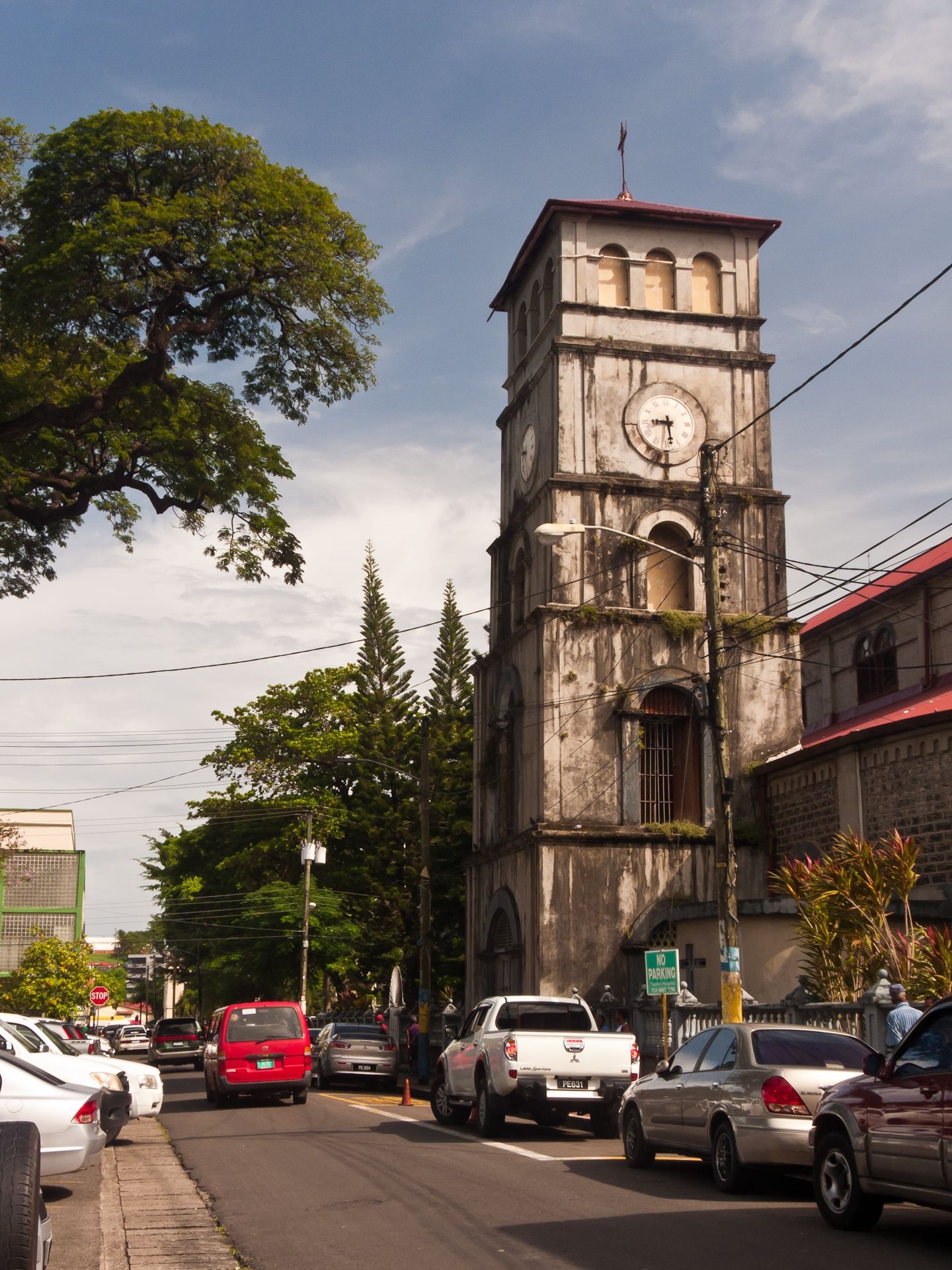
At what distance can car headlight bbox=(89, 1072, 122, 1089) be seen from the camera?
48.0ft

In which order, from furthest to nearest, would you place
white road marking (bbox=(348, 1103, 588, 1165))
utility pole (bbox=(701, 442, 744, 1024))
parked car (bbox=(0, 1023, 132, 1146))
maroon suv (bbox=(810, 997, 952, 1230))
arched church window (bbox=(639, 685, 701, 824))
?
1. arched church window (bbox=(639, 685, 701, 824))
2. utility pole (bbox=(701, 442, 744, 1024))
3. white road marking (bbox=(348, 1103, 588, 1165))
4. parked car (bbox=(0, 1023, 132, 1146))
5. maroon suv (bbox=(810, 997, 952, 1230))

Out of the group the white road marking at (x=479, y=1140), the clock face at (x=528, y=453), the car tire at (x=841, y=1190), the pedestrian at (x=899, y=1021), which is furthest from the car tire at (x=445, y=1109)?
the clock face at (x=528, y=453)

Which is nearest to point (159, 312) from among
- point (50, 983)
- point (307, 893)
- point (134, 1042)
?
point (307, 893)

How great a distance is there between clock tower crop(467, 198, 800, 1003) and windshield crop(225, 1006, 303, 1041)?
7.43 metres

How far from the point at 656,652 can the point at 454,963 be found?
24.6m

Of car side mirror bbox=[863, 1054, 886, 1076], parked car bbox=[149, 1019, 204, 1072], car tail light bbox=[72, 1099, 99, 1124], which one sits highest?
car side mirror bbox=[863, 1054, 886, 1076]

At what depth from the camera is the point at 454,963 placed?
176 ft

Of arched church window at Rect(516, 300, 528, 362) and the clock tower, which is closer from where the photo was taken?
the clock tower

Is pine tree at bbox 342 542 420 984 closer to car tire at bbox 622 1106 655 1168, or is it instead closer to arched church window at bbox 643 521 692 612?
arched church window at bbox 643 521 692 612

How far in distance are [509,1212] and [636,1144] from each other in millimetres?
3437

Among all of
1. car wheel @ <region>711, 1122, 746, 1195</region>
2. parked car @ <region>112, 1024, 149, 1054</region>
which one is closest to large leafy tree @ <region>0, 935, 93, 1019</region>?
parked car @ <region>112, 1024, 149, 1054</region>

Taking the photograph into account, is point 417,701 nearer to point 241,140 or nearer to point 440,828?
point 440,828

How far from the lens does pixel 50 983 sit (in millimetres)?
52375

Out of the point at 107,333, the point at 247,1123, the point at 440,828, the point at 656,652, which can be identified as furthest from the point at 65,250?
the point at 440,828
